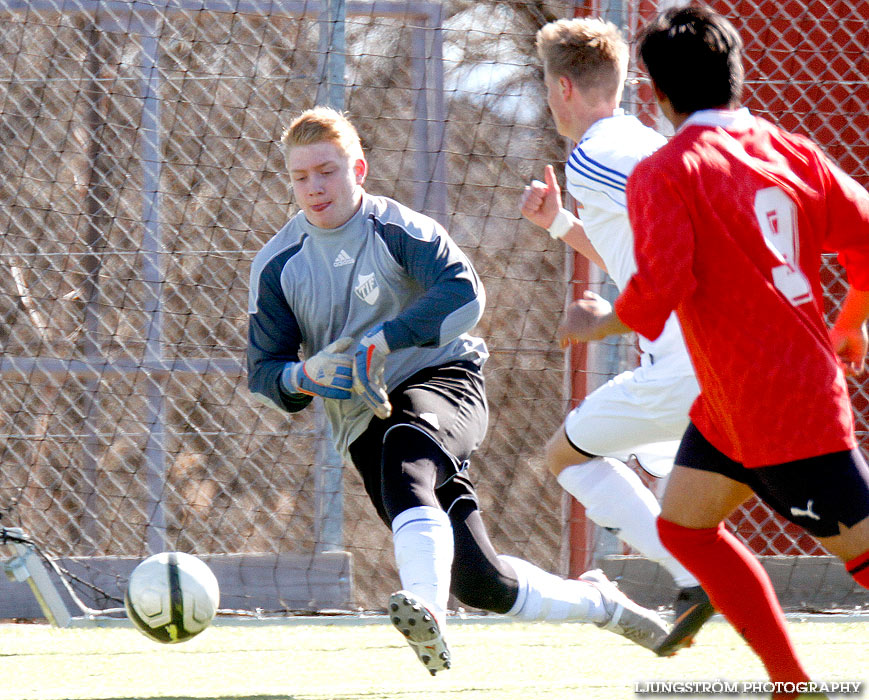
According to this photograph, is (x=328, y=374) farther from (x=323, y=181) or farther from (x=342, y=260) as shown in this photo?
(x=323, y=181)

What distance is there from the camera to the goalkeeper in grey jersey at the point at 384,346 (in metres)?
3.13

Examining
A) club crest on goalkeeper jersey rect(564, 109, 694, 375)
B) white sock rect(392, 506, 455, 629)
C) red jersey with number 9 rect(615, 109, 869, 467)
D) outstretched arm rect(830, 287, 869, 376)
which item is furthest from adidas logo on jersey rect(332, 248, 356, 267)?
outstretched arm rect(830, 287, 869, 376)

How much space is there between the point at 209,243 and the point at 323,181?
493cm

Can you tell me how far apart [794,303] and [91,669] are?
8.36ft

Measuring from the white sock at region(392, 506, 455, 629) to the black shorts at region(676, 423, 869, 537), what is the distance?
920mm

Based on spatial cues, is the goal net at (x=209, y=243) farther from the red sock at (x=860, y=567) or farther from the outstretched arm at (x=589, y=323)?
the red sock at (x=860, y=567)

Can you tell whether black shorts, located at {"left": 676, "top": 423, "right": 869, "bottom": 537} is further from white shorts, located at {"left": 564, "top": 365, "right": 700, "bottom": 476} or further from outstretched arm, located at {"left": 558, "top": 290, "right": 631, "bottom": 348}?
white shorts, located at {"left": 564, "top": 365, "right": 700, "bottom": 476}

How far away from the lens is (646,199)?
219 centimetres

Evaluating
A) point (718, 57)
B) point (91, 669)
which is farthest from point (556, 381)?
point (718, 57)

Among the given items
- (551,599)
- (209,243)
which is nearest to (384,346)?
(551,599)

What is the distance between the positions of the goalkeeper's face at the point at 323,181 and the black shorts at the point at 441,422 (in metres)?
0.52

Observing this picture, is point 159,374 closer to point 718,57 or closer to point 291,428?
point 291,428

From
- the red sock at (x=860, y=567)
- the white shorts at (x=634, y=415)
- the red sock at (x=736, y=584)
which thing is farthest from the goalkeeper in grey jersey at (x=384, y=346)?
the red sock at (x=860, y=567)

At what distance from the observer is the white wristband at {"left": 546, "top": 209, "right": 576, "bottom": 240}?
331 centimetres
